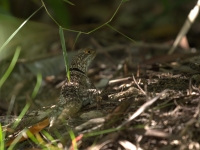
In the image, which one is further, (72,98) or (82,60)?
(82,60)

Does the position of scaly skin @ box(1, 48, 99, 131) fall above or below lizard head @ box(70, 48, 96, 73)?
below

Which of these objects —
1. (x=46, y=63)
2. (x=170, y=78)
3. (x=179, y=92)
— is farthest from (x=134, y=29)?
(x=179, y=92)

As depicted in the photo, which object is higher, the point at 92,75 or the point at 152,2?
the point at 152,2

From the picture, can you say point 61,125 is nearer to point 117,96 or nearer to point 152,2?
point 117,96

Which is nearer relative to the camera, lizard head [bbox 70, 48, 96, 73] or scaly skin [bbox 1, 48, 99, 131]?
scaly skin [bbox 1, 48, 99, 131]

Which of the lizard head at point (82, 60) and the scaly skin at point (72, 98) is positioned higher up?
the lizard head at point (82, 60)

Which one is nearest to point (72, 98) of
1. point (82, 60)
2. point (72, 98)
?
point (72, 98)

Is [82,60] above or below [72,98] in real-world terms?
above

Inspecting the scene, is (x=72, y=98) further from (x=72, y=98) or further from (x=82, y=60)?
(x=82, y=60)
